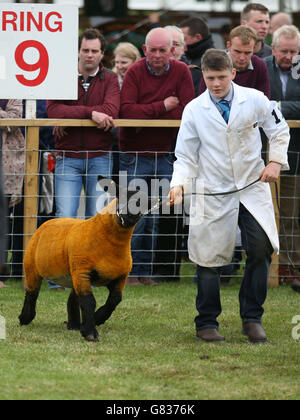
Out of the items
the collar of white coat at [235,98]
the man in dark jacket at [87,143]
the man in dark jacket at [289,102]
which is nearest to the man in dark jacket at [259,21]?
the man in dark jacket at [289,102]

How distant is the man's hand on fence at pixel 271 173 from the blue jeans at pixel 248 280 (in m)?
0.35

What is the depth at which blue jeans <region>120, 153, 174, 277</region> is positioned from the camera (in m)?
8.97

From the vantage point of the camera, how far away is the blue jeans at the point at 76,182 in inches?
349

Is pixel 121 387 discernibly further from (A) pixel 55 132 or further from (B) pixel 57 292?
(A) pixel 55 132

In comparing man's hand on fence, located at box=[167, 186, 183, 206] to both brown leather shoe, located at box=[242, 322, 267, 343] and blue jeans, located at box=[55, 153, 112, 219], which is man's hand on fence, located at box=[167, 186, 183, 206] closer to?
brown leather shoe, located at box=[242, 322, 267, 343]

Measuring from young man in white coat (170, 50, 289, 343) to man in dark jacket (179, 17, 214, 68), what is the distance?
3.55 meters

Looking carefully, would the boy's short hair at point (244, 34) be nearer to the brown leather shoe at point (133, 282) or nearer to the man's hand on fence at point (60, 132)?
the man's hand on fence at point (60, 132)

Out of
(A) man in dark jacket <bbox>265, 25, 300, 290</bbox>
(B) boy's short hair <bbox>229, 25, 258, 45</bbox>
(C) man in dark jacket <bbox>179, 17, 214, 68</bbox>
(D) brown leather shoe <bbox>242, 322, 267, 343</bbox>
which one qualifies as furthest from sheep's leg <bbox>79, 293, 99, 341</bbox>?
(C) man in dark jacket <bbox>179, 17, 214, 68</bbox>

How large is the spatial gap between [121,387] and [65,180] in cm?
402

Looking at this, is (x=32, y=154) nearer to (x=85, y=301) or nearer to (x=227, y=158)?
(x=85, y=301)

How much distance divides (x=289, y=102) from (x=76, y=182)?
93.6 inches
